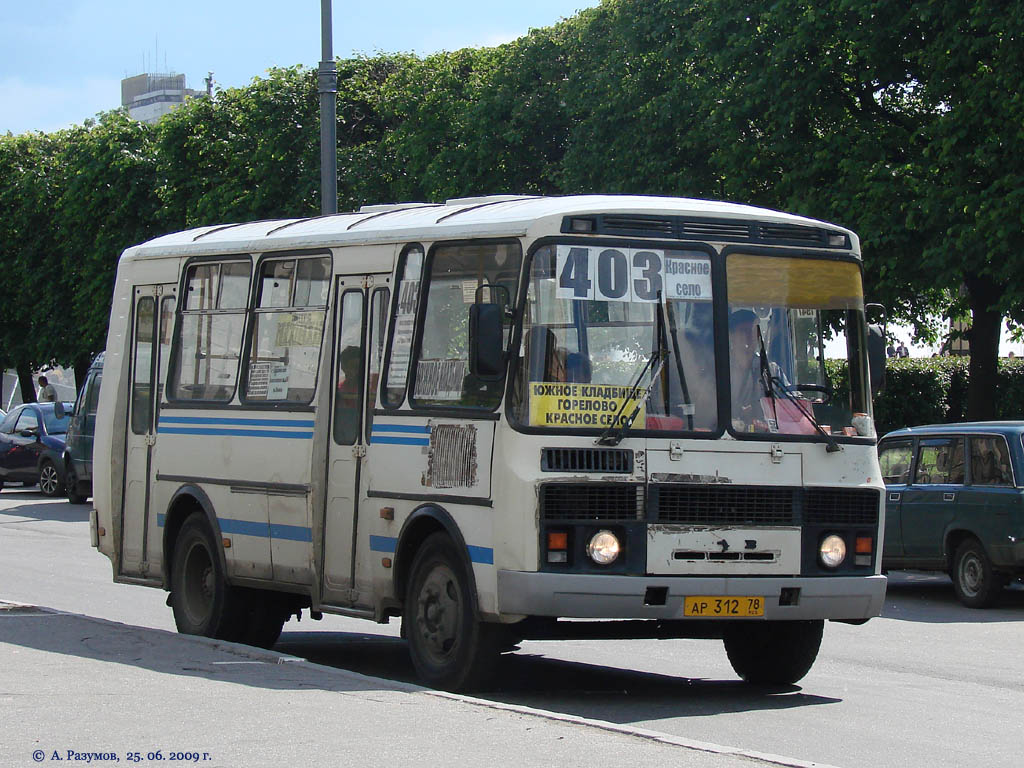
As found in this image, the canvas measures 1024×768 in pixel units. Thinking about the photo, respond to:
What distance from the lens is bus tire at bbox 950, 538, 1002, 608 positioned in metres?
16.7

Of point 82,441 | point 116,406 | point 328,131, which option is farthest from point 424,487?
point 82,441

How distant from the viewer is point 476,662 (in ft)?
32.4

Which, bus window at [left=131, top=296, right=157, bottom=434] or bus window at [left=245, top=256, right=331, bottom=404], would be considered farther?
bus window at [left=131, top=296, right=157, bottom=434]

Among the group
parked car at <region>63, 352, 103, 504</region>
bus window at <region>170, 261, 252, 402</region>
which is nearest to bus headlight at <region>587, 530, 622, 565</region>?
bus window at <region>170, 261, 252, 402</region>

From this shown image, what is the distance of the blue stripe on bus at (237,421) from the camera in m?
11.7

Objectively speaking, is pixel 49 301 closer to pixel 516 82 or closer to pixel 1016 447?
pixel 516 82

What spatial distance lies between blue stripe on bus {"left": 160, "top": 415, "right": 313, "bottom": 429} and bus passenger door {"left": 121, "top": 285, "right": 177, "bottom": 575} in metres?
0.33

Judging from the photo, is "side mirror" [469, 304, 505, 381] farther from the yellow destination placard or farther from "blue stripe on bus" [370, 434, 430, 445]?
"blue stripe on bus" [370, 434, 430, 445]

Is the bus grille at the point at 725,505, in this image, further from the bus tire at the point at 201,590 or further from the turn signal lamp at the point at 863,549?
the bus tire at the point at 201,590

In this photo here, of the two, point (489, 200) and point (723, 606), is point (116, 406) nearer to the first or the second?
point (489, 200)

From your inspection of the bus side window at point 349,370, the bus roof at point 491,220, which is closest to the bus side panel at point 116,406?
the bus roof at point 491,220

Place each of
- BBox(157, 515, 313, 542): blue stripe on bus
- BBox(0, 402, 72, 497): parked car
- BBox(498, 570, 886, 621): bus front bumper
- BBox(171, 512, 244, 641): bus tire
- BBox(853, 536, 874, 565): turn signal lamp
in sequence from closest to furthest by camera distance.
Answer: BBox(498, 570, 886, 621): bus front bumper
BBox(853, 536, 874, 565): turn signal lamp
BBox(157, 515, 313, 542): blue stripe on bus
BBox(171, 512, 244, 641): bus tire
BBox(0, 402, 72, 497): parked car

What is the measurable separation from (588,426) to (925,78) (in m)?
19.4

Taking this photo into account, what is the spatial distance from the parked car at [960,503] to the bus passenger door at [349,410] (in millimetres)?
7708
